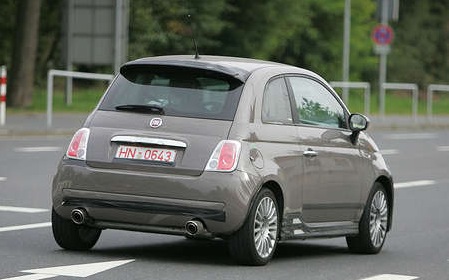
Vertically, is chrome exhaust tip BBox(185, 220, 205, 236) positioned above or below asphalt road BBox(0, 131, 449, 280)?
Result: above

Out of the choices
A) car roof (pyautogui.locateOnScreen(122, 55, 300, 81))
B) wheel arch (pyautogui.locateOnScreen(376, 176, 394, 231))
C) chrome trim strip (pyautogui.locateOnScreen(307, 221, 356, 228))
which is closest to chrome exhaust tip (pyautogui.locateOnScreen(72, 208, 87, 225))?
car roof (pyautogui.locateOnScreen(122, 55, 300, 81))

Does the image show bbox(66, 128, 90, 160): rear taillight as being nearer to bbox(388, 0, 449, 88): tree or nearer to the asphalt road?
the asphalt road

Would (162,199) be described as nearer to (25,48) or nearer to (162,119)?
(162,119)

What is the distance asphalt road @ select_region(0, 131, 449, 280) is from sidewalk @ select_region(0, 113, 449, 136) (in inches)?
407

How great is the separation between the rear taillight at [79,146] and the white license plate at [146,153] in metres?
0.28

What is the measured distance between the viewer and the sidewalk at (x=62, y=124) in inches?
1103

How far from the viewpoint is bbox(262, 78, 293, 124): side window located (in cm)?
1059

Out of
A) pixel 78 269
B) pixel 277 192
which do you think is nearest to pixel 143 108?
pixel 277 192

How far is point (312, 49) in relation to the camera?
226ft

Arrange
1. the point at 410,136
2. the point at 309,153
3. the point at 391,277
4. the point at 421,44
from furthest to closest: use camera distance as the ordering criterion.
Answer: the point at 421,44
the point at 410,136
the point at 309,153
the point at 391,277

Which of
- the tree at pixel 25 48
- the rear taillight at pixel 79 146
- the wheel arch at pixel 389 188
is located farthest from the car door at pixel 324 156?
the tree at pixel 25 48

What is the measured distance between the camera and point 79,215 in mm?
10211

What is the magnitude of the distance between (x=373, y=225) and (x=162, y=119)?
2.47 metres

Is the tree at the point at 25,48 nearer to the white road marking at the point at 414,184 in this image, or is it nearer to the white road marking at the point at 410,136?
the white road marking at the point at 410,136
